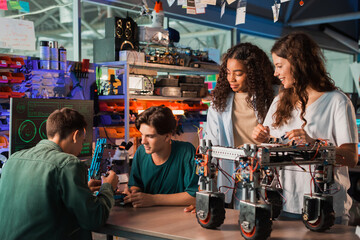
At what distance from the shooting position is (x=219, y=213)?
1.88 metres

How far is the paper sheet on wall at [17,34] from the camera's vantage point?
418 centimetres

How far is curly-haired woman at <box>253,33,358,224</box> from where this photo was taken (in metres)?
1.98

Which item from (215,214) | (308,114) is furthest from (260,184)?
(308,114)

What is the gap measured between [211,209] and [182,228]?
173 mm

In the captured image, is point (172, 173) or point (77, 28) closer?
point (172, 173)

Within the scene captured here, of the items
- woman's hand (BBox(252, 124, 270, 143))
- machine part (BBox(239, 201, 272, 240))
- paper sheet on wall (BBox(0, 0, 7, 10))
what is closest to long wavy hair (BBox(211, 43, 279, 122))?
woman's hand (BBox(252, 124, 270, 143))

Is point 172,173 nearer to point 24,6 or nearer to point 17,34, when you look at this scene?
point 17,34

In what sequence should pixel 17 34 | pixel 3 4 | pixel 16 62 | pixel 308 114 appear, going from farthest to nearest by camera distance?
pixel 17 34
pixel 3 4
pixel 16 62
pixel 308 114

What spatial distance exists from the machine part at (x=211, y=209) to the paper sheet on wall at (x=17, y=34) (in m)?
3.06

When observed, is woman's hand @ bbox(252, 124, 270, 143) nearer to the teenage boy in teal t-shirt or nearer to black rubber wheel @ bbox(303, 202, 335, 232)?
black rubber wheel @ bbox(303, 202, 335, 232)

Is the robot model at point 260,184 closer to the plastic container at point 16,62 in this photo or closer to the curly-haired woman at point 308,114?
the curly-haired woman at point 308,114

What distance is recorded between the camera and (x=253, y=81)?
9.00 ft

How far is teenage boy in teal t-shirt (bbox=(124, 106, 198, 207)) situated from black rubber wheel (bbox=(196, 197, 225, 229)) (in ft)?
2.07

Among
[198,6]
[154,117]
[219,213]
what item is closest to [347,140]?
[219,213]
